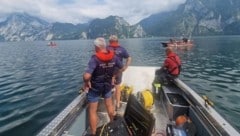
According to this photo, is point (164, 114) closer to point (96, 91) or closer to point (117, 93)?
point (117, 93)

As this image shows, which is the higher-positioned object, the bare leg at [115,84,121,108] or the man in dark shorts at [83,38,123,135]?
the man in dark shorts at [83,38,123,135]

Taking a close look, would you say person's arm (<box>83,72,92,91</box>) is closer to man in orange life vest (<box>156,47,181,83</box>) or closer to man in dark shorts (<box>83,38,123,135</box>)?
man in dark shorts (<box>83,38,123,135</box>)

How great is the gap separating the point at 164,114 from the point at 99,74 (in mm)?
3100

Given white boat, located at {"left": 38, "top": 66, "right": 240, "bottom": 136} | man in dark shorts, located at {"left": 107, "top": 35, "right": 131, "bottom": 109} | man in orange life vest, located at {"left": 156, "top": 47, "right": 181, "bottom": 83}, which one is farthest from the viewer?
man in orange life vest, located at {"left": 156, "top": 47, "right": 181, "bottom": 83}

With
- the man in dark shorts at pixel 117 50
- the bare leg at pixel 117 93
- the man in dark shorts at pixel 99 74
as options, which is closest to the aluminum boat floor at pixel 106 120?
the bare leg at pixel 117 93

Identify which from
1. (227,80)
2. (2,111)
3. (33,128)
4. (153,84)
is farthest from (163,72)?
(227,80)

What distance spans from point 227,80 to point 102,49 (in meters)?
18.3

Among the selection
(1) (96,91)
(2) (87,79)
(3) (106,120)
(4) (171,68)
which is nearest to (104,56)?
(2) (87,79)

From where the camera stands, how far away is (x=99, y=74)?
5.82 metres

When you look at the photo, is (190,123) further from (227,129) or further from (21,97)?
(21,97)

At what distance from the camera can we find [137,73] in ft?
33.7

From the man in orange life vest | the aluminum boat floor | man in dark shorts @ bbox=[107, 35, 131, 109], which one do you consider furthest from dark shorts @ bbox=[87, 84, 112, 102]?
the man in orange life vest

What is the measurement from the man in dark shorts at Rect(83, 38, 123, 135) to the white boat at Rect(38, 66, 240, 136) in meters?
0.55

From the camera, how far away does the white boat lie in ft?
16.4
